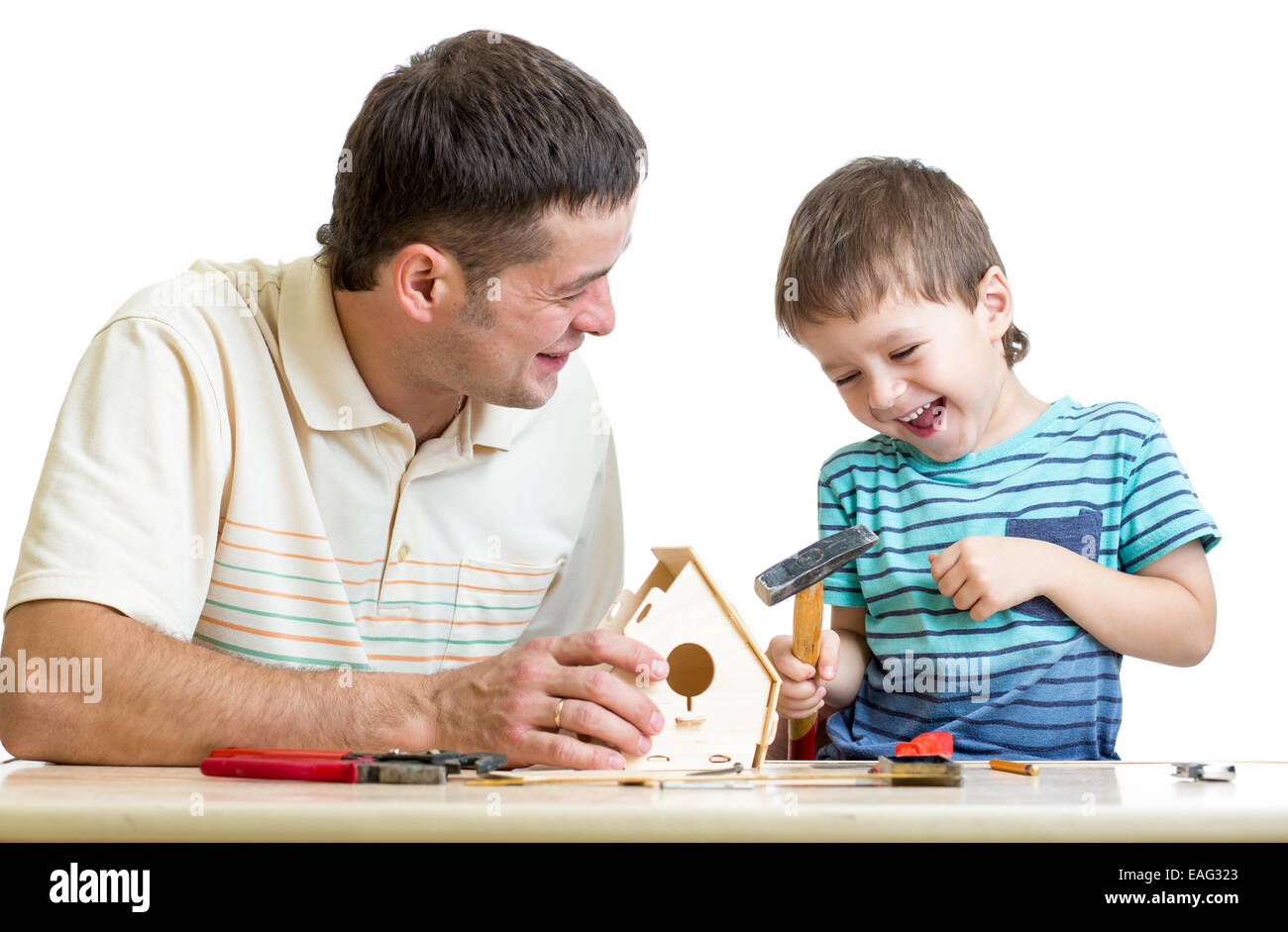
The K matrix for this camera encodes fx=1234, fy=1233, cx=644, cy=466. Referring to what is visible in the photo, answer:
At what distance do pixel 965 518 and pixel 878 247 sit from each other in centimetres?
41

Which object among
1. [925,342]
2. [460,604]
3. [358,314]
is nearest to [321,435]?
[358,314]

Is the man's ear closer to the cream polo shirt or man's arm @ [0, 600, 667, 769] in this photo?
the cream polo shirt

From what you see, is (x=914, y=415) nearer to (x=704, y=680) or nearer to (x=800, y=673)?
(x=800, y=673)

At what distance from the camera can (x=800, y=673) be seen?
1555 mm

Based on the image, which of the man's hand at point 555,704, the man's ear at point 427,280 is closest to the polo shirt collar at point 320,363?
the man's ear at point 427,280

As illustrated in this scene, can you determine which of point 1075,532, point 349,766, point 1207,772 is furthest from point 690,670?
point 1075,532

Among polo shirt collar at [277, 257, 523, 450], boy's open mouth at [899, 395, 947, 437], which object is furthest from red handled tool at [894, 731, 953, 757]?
polo shirt collar at [277, 257, 523, 450]

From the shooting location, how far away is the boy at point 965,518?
1.63 m

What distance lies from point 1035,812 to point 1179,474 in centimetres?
96

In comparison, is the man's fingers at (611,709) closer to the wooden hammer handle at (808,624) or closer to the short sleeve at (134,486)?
the wooden hammer handle at (808,624)

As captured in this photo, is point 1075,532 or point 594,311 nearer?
point 1075,532

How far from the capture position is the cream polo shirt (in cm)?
157

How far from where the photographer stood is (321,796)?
98 cm
